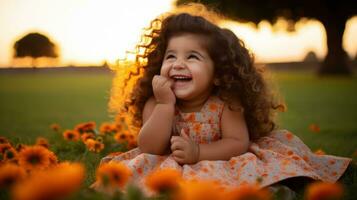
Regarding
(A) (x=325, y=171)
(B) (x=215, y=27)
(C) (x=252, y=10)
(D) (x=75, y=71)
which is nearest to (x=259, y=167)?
(A) (x=325, y=171)

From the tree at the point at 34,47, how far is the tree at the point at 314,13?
49295 mm

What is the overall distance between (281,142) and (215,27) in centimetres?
94

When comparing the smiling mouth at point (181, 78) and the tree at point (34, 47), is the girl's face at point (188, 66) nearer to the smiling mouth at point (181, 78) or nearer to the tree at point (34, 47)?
the smiling mouth at point (181, 78)

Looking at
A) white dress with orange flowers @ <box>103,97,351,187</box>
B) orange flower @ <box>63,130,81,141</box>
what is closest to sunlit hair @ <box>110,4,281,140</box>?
white dress with orange flowers @ <box>103,97,351,187</box>

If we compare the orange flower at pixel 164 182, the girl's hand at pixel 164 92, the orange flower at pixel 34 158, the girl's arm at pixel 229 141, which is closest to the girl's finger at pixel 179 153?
the girl's arm at pixel 229 141

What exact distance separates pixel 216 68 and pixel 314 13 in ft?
77.0

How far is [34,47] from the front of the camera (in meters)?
71.4

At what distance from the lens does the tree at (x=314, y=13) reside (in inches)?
957

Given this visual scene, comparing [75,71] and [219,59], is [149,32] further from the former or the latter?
[75,71]

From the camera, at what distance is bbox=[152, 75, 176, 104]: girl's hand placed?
2.98 meters

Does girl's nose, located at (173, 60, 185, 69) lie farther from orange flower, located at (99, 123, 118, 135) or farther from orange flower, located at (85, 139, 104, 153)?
orange flower, located at (99, 123, 118, 135)

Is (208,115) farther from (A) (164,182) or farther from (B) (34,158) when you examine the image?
(A) (164,182)

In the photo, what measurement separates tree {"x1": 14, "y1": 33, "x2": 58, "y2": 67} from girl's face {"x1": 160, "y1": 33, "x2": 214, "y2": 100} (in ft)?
233

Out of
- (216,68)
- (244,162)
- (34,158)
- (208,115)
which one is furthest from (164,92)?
(34,158)
